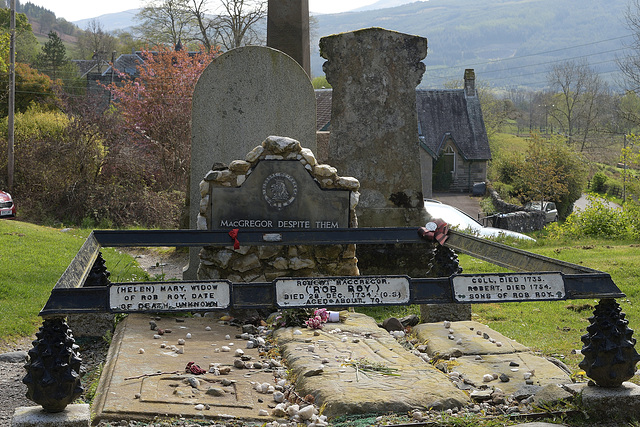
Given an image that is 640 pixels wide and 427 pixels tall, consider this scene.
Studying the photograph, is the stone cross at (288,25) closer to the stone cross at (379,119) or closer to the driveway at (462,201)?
the stone cross at (379,119)

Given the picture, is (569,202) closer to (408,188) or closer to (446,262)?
(408,188)

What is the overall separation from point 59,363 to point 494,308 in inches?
258

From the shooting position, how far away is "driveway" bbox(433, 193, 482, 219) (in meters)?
36.6

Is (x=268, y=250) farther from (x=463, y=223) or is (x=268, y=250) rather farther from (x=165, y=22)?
(x=165, y=22)

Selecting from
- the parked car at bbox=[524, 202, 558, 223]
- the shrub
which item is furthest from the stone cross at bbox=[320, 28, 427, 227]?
the shrub

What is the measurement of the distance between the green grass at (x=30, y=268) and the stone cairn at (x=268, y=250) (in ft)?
6.77

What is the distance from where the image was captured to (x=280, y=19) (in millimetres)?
11414

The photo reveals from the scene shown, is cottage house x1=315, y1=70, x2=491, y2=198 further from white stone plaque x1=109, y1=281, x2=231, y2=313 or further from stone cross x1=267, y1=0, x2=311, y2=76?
white stone plaque x1=109, y1=281, x2=231, y2=313

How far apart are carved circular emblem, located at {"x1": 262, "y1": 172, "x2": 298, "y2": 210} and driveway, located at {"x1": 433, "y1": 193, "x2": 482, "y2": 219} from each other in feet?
92.0

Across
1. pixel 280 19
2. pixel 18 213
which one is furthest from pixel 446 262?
pixel 18 213

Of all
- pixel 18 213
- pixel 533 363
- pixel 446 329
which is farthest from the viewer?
pixel 18 213

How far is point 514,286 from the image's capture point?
4.35m

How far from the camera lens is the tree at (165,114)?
22.5 m

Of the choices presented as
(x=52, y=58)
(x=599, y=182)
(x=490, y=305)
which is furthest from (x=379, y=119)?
(x=52, y=58)
